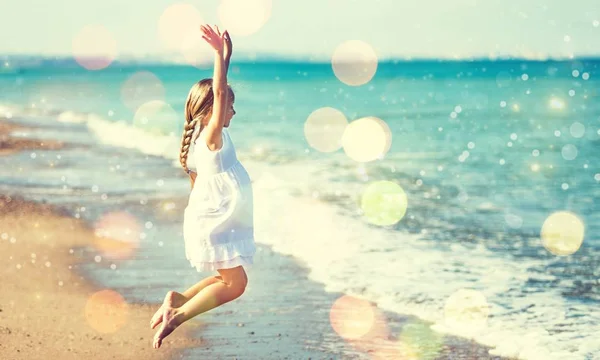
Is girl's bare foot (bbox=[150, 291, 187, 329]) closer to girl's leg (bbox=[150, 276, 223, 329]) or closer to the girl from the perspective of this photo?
girl's leg (bbox=[150, 276, 223, 329])

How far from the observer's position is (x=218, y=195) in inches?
189

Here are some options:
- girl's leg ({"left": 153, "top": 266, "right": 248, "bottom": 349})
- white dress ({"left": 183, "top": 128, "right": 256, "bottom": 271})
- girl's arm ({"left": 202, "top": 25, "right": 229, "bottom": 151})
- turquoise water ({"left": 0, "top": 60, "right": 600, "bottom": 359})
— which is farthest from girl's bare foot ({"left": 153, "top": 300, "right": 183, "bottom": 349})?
turquoise water ({"left": 0, "top": 60, "right": 600, "bottom": 359})

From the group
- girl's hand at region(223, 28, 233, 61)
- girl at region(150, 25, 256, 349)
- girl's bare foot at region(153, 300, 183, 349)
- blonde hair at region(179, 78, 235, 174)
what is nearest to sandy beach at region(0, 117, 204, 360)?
girl's bare foot at region(153, 300, 183, 349)

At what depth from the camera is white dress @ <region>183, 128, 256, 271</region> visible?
15.7 feet

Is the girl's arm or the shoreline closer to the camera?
the girl's arm

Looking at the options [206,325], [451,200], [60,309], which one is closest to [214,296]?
[206,325]

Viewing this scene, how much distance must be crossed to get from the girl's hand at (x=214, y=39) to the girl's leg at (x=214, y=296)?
1.27m

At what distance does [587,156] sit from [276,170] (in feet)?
38.3

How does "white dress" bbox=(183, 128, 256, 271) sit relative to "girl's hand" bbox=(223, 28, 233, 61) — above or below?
below

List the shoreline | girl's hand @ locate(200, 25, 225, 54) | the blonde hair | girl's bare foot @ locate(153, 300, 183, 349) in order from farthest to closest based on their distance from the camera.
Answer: the shoreline → girl's bare foot @ locate(153, 300, 183, 349) → the blonde hair → girl's hand @ locate(200, 25, 225, 54)

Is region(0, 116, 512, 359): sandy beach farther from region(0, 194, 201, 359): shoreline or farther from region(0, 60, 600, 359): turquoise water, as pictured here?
region(0, 60, 600, 359): turquoise water

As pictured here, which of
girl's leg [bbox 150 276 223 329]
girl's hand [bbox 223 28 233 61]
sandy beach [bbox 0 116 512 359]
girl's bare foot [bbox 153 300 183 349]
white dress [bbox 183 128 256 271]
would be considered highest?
girl's hand [bbox 223 28 233 61]

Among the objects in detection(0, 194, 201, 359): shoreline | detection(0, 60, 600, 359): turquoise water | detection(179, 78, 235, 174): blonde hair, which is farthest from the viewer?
detection(0, 60, 600, 359): turquoise water

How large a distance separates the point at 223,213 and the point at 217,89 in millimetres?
692
